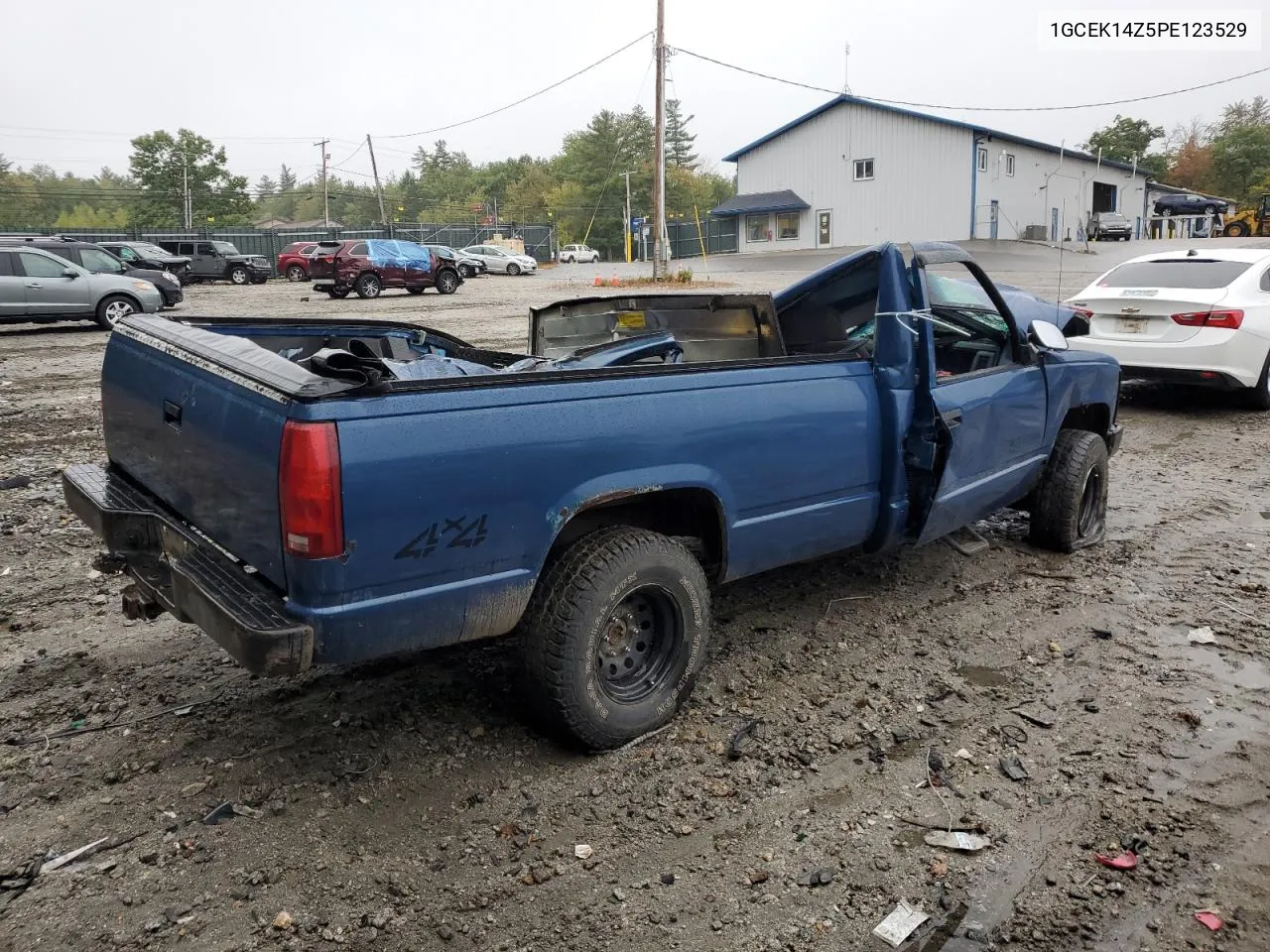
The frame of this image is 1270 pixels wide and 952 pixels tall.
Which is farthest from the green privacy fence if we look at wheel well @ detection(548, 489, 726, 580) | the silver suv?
wheel well @ detection(548, 489, 726, 580)

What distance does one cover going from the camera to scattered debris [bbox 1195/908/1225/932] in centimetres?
264

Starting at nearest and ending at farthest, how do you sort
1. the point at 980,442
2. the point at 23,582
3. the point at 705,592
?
the point at 705,592, the point at 980,442, the point at 23,582

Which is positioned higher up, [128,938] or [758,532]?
[758,532]

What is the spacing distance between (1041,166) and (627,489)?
52.8 metres

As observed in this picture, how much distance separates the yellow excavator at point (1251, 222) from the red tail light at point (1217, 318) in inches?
1822

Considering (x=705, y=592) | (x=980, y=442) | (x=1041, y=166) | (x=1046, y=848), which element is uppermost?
(x=1041, y=166)

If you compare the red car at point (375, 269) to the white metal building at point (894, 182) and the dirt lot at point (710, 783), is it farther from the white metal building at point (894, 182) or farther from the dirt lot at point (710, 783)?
the white metal building at point (894, 182)

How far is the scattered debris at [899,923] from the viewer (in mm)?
2613

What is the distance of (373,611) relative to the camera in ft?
9.43

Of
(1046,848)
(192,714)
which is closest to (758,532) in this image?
(1046,848)

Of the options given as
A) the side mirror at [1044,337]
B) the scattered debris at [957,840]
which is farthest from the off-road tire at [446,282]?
the scattered debris at [957,840]

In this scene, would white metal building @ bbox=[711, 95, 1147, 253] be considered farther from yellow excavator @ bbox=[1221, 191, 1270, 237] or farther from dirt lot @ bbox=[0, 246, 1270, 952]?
dirt lot @ bbox=[0, 246, 1270, 952]

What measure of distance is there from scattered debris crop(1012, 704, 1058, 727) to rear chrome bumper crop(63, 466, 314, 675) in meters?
2.70

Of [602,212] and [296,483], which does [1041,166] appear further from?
[296,483]
